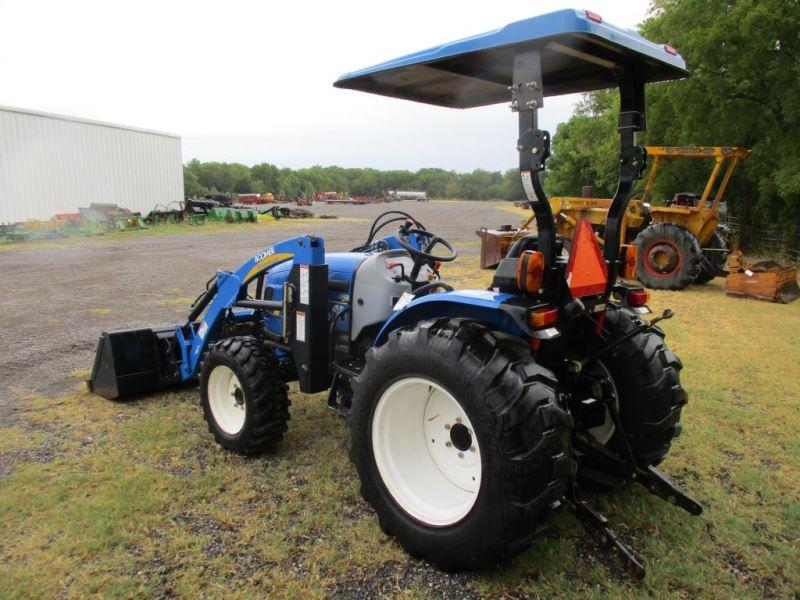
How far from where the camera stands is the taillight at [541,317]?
227 cm

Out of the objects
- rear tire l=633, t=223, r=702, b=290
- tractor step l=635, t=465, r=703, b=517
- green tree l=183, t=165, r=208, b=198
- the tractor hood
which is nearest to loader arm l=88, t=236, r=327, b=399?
the tractor hood

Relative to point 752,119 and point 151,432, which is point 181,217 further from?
point 151,432

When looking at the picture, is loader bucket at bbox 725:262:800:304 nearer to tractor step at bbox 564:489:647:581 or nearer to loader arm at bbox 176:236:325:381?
tractor step at bbox 564:489:647:581

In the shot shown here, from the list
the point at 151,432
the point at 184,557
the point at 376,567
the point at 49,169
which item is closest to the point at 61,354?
the point at 151,432

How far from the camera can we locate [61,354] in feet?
18.5

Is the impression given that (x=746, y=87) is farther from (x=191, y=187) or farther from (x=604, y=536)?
(x=191, y=187)

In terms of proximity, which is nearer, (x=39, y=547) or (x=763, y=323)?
(x=39, y=547)

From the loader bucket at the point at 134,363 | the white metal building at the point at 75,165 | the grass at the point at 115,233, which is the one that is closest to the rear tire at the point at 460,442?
the loader bucket at the point at 134,363

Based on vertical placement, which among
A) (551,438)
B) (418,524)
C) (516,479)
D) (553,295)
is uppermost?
(553,295)

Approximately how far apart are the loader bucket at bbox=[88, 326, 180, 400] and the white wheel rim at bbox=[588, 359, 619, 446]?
3.09 meters

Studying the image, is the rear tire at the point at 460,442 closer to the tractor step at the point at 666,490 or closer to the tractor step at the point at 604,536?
the tractor step at the point at 604,536

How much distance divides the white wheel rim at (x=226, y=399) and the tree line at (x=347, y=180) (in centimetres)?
7279

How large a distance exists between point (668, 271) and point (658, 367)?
24.6 feet

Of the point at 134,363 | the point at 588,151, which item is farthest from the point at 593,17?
the point at 588,151
